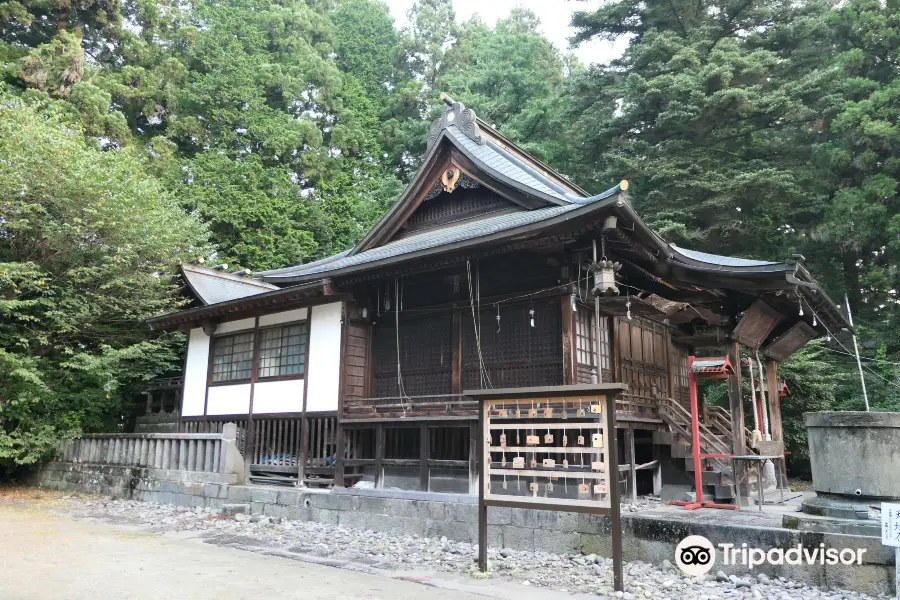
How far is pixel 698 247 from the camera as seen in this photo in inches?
889

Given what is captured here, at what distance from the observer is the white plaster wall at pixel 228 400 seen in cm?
1411

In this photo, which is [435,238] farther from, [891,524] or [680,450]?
[891,524]

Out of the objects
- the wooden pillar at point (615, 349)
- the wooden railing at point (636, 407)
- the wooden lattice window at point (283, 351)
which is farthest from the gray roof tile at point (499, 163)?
the wooden lattice window at point (283, 351)

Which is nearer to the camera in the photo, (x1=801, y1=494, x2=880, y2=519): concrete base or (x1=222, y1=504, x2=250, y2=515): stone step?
(x1=801, y1=494, x2=880, y2=519): concrete base

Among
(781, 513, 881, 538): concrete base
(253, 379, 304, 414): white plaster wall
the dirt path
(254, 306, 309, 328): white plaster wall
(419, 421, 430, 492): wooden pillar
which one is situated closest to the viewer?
the dirt path

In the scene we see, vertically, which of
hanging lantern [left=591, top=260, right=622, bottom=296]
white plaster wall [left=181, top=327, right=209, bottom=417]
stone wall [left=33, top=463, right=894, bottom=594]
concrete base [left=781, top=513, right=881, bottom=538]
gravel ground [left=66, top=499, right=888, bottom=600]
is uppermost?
hanging lantern [left=591, top=260, right=622, bottom=296]

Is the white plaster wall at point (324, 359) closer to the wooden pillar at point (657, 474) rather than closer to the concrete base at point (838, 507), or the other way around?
→ the wooden pillar at point (657, 474)

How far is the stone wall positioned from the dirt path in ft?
7.44

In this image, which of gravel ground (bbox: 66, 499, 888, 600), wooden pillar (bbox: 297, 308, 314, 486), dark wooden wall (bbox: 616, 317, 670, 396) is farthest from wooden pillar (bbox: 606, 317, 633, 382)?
wooden pillar (bbox: 297, 308, 314, 486)

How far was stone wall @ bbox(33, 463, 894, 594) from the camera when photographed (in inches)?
248

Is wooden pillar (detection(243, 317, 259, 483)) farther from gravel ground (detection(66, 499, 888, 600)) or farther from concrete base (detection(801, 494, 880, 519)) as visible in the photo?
concrete base (detection(801, 494, 880, 519))

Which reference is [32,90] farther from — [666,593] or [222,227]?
[666,593]

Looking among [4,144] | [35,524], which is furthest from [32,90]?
[35,524]

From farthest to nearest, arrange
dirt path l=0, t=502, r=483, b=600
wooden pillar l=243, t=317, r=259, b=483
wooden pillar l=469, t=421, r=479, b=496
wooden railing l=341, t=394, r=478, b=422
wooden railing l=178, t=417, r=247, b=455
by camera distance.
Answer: wooden railing l=178, t=417, r=247, b=455 → wooden pillar l=243, t=317, r=259, b=483 → wooden railing l=341, t=394, r=478, b=422 → wooden pillar l=469, t=421, r=479, b=496 → dirt path l=0, t=502, r=483, b=600
